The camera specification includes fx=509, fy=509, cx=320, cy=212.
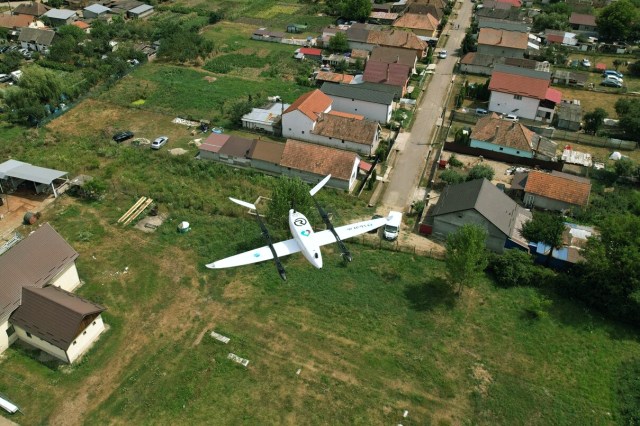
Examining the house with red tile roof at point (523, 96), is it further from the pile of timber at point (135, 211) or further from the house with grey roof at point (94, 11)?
the house with grey roof at point (94, 11)

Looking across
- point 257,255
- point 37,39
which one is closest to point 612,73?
point 257,255

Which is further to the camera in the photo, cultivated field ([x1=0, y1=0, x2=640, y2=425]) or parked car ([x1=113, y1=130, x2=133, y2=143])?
parked car ([x1=113, y1=130, x2=133, y2=143])

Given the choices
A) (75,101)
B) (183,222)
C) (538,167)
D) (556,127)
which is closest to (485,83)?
(556,127)

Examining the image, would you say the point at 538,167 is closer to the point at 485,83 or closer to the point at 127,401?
the point at 485,83

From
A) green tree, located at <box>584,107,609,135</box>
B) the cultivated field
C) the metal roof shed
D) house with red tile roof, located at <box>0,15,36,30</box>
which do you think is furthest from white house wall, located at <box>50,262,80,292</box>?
house with red tile roof, located at <box>0,15,36,30</box>

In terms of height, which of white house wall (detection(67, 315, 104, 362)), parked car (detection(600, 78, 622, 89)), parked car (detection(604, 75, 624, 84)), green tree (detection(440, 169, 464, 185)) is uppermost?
parked car (detection(604, 75, 624, 84))

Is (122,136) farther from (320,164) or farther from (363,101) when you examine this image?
(363,101)

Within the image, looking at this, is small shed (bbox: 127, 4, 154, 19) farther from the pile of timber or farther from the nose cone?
the nose cone
